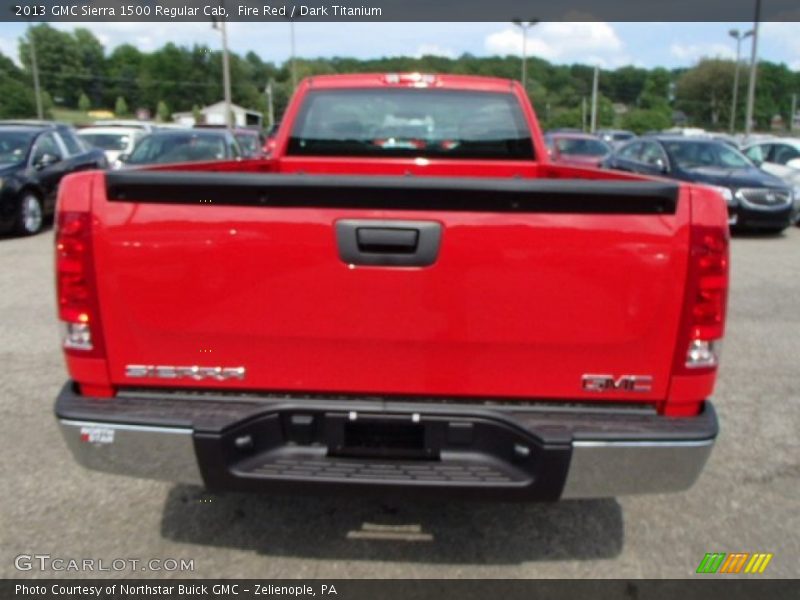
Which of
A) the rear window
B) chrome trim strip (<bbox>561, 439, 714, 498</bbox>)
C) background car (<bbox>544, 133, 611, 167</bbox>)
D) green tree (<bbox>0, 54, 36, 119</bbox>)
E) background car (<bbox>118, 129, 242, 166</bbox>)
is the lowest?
chrome trim strip (<bbox>561, 439, 714, 498</bbox>)

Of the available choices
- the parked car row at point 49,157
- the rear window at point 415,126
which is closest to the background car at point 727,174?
the parked car row at point 49,157

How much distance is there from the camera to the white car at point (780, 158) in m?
14.5

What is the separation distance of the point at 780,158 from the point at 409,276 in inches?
654

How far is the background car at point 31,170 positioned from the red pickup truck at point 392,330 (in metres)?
9.74

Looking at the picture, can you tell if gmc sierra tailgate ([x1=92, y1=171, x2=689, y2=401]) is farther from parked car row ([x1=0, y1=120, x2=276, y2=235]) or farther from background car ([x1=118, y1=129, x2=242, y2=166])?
background car ([x1=118, y1=129, x2=242, y2=166])

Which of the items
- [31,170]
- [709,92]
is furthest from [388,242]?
[709,92]

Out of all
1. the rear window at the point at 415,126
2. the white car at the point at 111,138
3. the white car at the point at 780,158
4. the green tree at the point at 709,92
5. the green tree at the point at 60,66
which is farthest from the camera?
the green tree at the point at 709,92

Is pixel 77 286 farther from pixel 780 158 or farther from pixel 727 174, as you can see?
pixel 780 158

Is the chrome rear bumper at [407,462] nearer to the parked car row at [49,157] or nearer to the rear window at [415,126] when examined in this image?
the rear window at [415,126]

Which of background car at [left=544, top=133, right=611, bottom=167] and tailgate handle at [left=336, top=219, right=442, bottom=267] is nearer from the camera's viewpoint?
A: tailgate handle at [left=336, top=219, right=442, bottom=267]

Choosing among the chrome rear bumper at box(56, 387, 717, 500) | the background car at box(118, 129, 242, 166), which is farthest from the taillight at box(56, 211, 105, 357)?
the background car at box(118, 129, 242, 166)

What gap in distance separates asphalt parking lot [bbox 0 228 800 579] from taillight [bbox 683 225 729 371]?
105 centimetres

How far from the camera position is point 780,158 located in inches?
644

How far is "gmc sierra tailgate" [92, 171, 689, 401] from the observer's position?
2.37m
